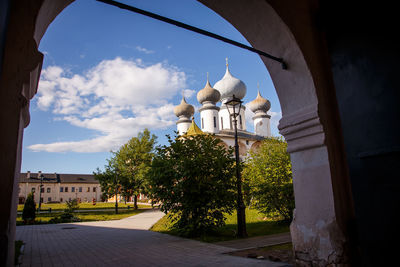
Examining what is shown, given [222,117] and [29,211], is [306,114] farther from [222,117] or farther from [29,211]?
[222,117]

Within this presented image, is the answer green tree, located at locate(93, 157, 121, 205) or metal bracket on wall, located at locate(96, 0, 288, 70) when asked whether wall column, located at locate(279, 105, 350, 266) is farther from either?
green tree, located at locate(93, 157, 121, 205)

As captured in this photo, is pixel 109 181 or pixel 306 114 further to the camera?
pixel 109 181

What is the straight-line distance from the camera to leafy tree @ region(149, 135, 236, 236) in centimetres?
945

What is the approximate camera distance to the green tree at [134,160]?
2959 centimetres

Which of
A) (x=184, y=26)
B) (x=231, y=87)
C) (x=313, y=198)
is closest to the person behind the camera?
(x=184, y=26)

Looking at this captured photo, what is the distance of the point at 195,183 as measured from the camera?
9.54 m

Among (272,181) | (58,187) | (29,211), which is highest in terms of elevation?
(58,187)

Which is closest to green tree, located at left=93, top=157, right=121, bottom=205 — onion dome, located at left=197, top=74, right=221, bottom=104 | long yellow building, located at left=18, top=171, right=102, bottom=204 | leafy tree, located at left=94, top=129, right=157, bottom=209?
leafy tree, located at left=94, top=129, right=157, bottom=209

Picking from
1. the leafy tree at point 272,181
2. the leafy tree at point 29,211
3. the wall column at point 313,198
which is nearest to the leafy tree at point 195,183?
the leafy tree at point 272,181

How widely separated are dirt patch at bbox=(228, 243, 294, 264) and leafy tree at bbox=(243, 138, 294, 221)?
4.05m

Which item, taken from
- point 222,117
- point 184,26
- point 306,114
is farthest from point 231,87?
point 184,26

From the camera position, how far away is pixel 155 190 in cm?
991

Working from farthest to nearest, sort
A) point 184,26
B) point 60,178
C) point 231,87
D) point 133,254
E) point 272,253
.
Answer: point 60,178
point 231,87
point 133,254
point 272,253
point 184,26

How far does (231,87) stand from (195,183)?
119 feet
